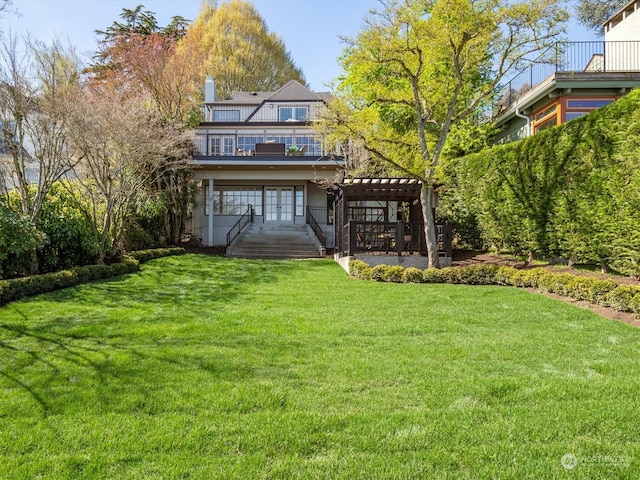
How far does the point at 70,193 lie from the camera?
399 inches

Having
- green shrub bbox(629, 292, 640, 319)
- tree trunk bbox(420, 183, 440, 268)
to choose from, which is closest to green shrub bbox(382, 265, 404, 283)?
tree trunk bbox(420, 183, 440, 268)

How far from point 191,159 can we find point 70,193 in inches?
252

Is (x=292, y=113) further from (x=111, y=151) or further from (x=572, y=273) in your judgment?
(x=572, y=273)

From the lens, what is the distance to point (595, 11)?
24500 mm

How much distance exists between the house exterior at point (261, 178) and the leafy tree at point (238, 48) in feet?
32.6

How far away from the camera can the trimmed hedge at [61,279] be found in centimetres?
654

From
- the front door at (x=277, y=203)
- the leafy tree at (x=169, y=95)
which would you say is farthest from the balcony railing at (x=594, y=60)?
the leafy tree at (x=169, y=95)

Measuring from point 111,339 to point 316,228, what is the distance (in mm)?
13182

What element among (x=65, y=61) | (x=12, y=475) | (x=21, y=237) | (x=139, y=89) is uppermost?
(x=139, y=89)

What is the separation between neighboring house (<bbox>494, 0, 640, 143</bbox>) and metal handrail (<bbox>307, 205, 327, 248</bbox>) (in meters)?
8.42

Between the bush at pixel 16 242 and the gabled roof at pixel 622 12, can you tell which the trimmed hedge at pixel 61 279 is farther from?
the gabled roof at pixel 622 12

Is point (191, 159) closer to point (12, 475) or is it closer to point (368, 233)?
point (368, 233)

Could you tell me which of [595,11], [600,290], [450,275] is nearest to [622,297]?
[600,290]

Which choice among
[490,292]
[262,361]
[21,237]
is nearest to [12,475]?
[262,361]
